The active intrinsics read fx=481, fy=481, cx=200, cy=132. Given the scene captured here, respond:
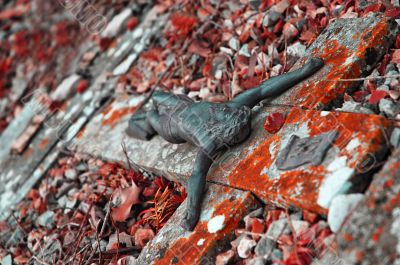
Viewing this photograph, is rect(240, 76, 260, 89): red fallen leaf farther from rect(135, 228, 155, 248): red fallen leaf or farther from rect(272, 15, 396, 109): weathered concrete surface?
rect(135, 228, 155, 248): red fallen leaf

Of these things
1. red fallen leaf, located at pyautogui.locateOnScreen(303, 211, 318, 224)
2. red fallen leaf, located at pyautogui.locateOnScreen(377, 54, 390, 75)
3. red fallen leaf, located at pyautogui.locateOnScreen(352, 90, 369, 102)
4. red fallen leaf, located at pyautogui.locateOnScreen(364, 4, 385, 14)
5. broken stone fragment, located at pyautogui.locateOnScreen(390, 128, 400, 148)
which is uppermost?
broken stone fragment, located at pyautogui.locateOnScreen(390, 128, 400, 148)

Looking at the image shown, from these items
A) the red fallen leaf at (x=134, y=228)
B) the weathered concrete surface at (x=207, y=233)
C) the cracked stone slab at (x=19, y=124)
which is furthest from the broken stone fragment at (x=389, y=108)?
the cracked stone slab at (x=19, y=124)

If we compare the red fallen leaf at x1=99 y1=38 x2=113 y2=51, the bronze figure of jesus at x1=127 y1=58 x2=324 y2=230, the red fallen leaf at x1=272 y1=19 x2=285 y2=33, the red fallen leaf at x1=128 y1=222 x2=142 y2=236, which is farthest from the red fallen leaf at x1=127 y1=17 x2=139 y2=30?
the red fallen leaf at x1=128 y1=222 x2=142 y2=236

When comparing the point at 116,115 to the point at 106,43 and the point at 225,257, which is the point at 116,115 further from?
the point at 225,257

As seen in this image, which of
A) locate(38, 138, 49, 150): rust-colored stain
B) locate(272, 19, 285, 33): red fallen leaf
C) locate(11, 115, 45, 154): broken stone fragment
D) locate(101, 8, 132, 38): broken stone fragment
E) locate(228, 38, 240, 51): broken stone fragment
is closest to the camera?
locate(272, 19, 285, 33): red fallen leaf

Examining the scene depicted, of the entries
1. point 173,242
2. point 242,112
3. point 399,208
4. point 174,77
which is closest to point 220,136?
point 242,112

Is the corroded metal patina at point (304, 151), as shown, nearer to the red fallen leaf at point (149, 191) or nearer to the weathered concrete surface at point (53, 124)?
the red fallen leaf at point (149, 191)

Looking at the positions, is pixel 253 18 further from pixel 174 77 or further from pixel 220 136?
pixel 220 136
